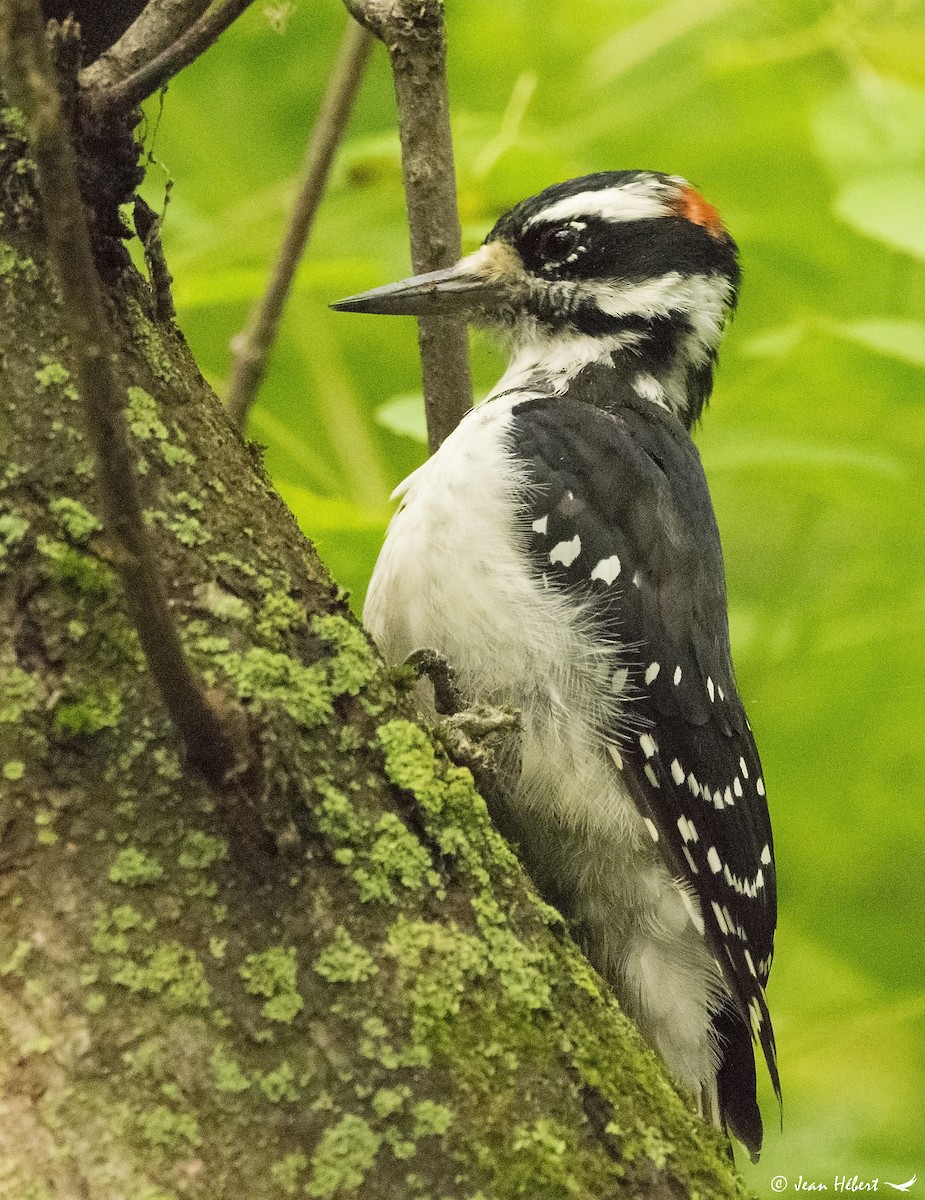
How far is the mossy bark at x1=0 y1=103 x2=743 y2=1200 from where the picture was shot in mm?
1280

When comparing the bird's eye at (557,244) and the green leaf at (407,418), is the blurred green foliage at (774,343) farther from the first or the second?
the bird's eye at (557,244)

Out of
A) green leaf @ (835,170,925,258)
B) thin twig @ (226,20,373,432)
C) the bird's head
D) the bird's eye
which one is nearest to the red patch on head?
the bird's head

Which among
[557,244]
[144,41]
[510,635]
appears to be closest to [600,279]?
[557,244]

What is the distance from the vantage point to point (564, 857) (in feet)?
7.63

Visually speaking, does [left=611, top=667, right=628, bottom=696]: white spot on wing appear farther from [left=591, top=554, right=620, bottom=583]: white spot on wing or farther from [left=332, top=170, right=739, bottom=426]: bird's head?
[left=332, top=170, right=739, bottom=426]: bird's head

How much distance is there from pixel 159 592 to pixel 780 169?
2654 mm

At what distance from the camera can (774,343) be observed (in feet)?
8.75

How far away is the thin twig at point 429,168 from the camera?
2.19 meters

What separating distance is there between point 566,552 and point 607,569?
9cm

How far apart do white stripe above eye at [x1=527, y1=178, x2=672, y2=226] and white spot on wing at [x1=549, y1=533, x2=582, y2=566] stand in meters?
0.86

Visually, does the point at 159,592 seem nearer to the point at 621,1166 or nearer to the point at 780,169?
the point at 621,1166

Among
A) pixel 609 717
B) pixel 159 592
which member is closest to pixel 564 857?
pixel 609 717

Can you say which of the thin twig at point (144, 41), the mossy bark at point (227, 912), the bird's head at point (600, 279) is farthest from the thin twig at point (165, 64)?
the bird's head at point (600, 279)

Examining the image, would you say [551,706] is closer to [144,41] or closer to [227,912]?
[227,912]
